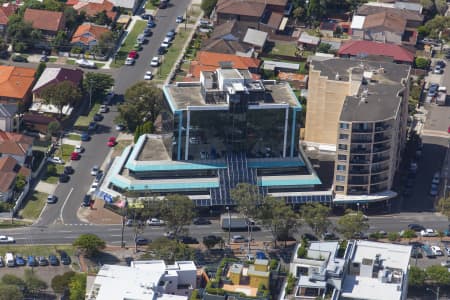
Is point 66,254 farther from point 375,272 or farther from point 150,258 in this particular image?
point 375,272

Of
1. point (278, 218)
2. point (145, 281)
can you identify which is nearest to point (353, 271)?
point (278, 218)

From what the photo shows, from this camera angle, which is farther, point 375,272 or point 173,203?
point 173,203

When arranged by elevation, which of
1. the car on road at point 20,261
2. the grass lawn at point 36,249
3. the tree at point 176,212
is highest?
the tree at point 176,212

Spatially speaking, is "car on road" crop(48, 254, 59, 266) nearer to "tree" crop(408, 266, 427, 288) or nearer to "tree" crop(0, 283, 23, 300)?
"tree" crop(0, 283, 23, 300)

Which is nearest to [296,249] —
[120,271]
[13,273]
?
[120,271]

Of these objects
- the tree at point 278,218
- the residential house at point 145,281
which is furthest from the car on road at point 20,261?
the tree at point 278,218

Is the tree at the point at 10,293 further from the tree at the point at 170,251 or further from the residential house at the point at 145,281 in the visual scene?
the tree at the point at 170,251
